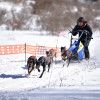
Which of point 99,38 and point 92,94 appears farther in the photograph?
point 99,38

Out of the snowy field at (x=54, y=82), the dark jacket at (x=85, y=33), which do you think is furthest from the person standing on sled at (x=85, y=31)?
the snowy field at (x=54, y=82)

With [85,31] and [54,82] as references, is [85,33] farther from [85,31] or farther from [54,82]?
[54,82]

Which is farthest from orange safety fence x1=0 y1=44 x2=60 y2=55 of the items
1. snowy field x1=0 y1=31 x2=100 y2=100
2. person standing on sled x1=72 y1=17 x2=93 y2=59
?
person standing on sled x1=72 y1=17 x2=93 y2=59

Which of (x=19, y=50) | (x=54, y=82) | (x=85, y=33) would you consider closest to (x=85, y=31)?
(x=85, y=33)

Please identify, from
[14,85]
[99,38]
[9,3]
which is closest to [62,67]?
[14,85]

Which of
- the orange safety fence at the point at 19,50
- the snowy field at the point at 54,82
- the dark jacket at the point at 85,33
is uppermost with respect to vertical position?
the dark jacket at the point at 85,33

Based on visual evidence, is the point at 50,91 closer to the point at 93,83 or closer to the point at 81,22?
the point at 93,83

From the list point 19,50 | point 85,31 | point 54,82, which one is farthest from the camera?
point 19,50

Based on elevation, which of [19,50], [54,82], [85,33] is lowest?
[54,82]

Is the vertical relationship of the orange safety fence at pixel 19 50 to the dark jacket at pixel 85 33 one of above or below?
below

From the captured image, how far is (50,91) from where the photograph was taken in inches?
375

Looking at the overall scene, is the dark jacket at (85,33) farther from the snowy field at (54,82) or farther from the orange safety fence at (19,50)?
the orange safety fence at (19,50)

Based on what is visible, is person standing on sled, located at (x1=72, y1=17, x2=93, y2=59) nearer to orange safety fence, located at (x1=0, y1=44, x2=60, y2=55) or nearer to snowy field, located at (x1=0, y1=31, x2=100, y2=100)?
snowy field, located at (x1=0, y1=31, x2=100, y2=100)

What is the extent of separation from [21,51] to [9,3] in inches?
1349
